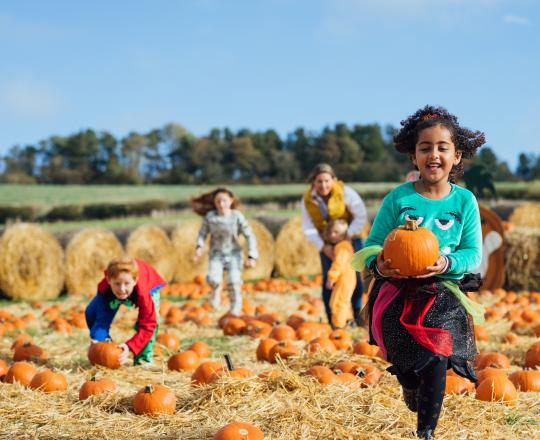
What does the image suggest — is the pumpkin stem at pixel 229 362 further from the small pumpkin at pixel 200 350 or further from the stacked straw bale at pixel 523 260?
the stacked straw bale at pixel 523 260

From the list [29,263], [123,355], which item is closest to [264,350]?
[123,355]

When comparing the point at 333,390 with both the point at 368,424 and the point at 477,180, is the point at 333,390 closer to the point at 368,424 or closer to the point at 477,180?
the point at 368,424

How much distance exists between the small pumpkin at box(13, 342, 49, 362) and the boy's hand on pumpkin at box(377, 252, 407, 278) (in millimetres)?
3835

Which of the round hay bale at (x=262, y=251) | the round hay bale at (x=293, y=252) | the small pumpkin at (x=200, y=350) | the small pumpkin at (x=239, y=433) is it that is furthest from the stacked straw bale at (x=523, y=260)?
the small pumpkin at (x=239, y=433)

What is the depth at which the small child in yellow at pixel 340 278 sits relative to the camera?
722 cm

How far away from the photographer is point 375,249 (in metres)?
3.17

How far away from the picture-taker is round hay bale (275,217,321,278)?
50.5 ft

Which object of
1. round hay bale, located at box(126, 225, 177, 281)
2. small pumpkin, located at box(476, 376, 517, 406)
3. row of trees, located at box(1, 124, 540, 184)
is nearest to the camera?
small pumpkin, located at box(476, 376, 517, 406)

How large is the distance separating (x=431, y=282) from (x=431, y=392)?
1.65 feet

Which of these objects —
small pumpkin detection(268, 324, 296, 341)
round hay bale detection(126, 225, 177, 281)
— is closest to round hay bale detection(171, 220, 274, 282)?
round hay bale detection(126, 225, 177, 281)

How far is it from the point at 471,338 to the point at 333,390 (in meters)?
1.03

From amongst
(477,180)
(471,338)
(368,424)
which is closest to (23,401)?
(368,424)

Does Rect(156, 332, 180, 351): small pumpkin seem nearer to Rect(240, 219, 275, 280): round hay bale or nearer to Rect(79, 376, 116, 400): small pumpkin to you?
Rect(79, 376, 116, 400): small pumpkin

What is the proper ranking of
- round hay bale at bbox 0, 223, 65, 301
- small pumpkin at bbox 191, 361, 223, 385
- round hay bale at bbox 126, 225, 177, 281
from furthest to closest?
round hay bale at bbox 126, 225, 177, 281
round hay bale at bbox 0, 223, 65, 301
small pumpkin at bbox 191, 361, 223, 385
